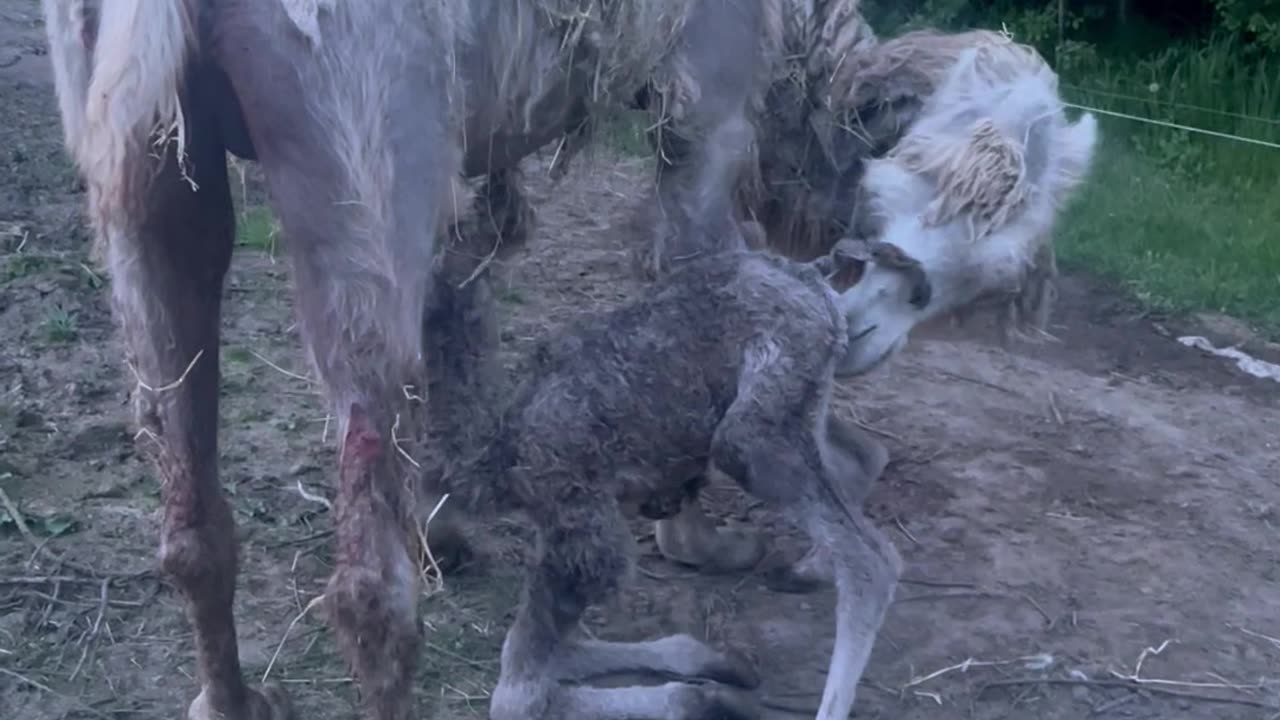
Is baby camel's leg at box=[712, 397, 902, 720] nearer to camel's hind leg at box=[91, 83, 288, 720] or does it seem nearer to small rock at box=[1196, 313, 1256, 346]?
camel's hind leg at box=[91, 83, 288, 720]

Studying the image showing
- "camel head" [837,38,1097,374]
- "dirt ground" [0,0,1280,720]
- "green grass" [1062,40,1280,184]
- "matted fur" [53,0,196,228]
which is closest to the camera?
"matted fur" [53,0,196,228]

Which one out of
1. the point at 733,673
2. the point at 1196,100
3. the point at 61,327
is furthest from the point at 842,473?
the point at 1196,100

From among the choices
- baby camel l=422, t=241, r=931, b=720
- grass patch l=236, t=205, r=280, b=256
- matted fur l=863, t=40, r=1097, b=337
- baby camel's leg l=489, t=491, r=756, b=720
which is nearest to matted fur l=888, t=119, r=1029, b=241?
matted fur l=863, t=40, r=1097, b=337

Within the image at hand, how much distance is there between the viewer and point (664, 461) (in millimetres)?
3510

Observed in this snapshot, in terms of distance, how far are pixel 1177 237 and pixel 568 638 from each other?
14.6 ft

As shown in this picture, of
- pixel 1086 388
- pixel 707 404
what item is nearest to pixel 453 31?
pixel 707 404

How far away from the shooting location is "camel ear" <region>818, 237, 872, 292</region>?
374 cm

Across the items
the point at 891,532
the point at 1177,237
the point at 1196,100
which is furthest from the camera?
the point at 1196,100

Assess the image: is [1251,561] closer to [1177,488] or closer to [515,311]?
[1177,488]

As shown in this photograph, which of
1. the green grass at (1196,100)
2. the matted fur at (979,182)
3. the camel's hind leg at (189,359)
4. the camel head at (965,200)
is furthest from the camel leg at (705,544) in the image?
the green grass at (1196,100)

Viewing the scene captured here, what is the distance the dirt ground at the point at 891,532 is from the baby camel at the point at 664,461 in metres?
0.26

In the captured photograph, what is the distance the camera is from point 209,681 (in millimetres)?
3242

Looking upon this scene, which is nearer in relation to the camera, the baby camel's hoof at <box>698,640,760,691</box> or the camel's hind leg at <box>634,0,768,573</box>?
the baby camel's hoof at <box>698,640,760,691</box>

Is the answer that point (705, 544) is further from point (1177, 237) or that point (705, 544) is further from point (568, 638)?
point (1177, 237)
